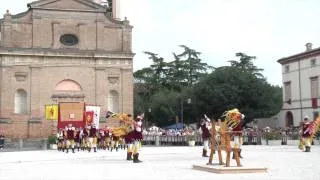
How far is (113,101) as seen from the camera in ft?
181

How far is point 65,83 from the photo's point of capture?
53.5 m

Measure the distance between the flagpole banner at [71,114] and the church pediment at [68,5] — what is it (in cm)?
1260

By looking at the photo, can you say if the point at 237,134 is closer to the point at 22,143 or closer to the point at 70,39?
the point at 22,143

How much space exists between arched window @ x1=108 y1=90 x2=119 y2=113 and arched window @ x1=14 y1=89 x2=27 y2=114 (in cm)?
818

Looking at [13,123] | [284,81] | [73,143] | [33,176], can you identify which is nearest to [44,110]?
[13,123]

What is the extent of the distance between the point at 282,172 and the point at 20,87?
132ft

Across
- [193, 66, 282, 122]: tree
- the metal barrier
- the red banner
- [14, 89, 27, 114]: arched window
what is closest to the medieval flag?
the metal barrier

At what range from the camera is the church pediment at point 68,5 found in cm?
5316

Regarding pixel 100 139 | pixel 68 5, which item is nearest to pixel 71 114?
pixel 100 139

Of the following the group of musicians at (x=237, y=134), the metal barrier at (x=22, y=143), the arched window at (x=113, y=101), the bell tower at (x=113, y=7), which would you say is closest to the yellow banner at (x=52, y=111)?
the metal barrier at (x=22, y=143)

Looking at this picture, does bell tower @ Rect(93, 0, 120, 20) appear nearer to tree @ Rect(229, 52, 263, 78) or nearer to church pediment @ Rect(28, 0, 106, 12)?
church pediment @ Rect(28, 0, 106, 12)

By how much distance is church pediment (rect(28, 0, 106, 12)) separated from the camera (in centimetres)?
5316

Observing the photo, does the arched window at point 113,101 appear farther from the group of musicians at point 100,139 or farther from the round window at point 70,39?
the group of musicians at point 100,139

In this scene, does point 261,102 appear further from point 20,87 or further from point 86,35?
point 20,87
